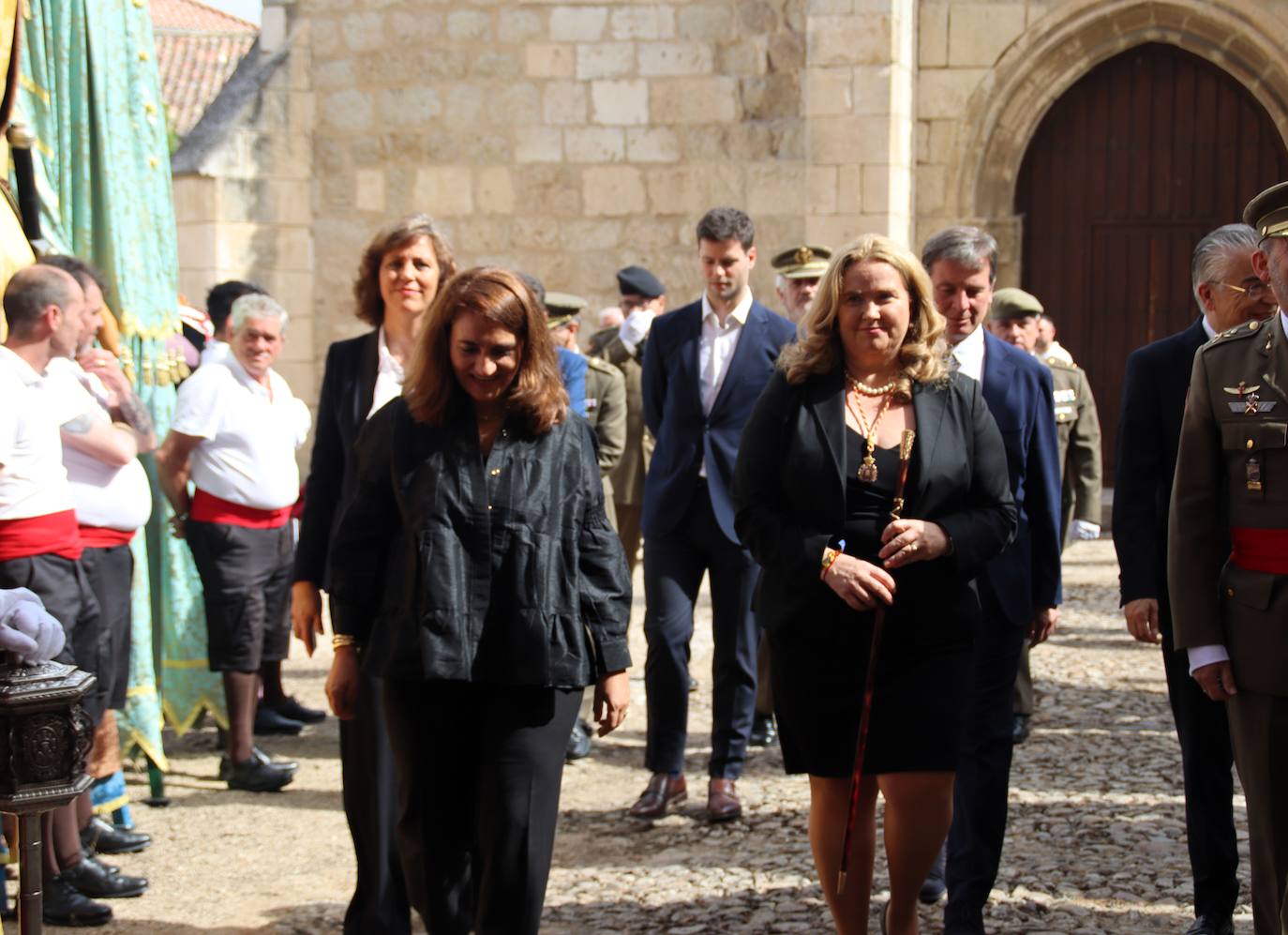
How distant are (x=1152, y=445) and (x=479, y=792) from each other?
6.78 ft

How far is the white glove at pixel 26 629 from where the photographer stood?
121 inches

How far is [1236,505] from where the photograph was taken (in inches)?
143

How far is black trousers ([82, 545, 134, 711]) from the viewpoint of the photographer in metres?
5.18

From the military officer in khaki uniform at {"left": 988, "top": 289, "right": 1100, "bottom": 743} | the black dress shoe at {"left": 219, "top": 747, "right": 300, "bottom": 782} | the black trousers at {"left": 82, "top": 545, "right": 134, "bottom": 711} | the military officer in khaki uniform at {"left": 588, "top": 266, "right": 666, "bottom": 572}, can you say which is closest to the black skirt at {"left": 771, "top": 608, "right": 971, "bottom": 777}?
the black trousers at {"left": 82, "top": 545, "right": 134, "bottom": 711}

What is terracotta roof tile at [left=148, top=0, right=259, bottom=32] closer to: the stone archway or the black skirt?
the stone archway

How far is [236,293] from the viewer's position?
7625 mm

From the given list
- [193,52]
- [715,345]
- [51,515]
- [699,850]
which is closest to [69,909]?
[51,515]

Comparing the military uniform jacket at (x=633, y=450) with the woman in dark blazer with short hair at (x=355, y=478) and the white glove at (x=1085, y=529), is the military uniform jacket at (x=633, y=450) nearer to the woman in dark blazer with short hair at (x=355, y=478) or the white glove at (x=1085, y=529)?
the white glove at (x=1085, y=529)

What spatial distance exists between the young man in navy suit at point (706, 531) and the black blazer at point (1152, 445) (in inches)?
64.6

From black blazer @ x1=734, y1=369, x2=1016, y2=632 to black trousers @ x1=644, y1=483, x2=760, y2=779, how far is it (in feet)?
5.96

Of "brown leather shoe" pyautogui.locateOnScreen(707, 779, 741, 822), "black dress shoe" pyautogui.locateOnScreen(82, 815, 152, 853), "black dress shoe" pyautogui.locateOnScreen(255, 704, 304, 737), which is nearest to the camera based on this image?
"black dress shoe" pyautogui.locateOnScreen(82, 815, 152, 853)

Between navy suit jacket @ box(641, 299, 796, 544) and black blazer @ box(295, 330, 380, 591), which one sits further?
navy suit jacket @ box(641, 299, 796, 544)

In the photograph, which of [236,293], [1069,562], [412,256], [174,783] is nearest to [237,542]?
[174,783]

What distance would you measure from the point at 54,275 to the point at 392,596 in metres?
1.81
